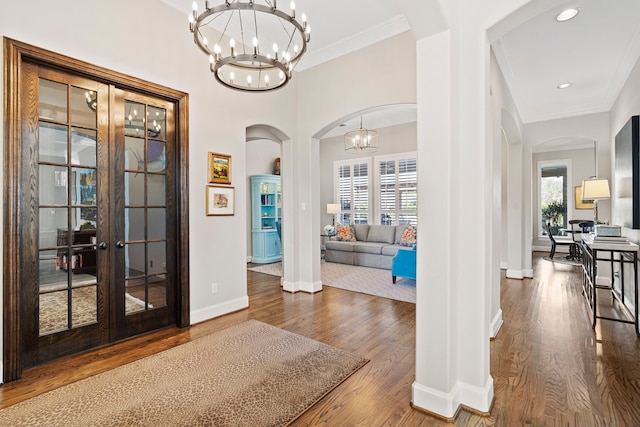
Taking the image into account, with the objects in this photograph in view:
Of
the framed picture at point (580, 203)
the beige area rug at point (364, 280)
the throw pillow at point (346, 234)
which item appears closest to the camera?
the beige area rug at point (364, 280)

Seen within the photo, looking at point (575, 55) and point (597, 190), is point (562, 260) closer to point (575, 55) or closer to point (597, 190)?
point (597, 190)

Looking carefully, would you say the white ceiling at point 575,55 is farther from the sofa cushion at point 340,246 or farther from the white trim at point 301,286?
the sofa cushion at point 340,246

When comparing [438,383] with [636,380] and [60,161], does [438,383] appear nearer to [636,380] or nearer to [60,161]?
[636,380]

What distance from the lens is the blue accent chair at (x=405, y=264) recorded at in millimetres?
5066

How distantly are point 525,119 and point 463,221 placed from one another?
5445 millimetres

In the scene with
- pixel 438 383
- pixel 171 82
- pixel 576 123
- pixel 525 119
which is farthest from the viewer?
pixel 525 119

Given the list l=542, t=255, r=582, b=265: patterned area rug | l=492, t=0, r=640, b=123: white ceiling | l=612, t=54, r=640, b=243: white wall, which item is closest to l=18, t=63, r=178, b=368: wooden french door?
l=492, t=0, r=640, b=123: white ceiling

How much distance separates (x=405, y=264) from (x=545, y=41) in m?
3.40

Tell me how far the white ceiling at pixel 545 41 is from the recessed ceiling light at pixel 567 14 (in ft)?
0.15

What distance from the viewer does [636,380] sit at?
236 centimetres

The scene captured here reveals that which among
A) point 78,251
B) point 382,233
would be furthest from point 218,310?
point 382,233

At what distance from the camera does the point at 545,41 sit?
3.60m

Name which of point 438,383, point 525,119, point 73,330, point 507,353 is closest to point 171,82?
point 73,330

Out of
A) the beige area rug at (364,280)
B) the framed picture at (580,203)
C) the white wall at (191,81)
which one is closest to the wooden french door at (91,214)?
the white wall at (191,81)
